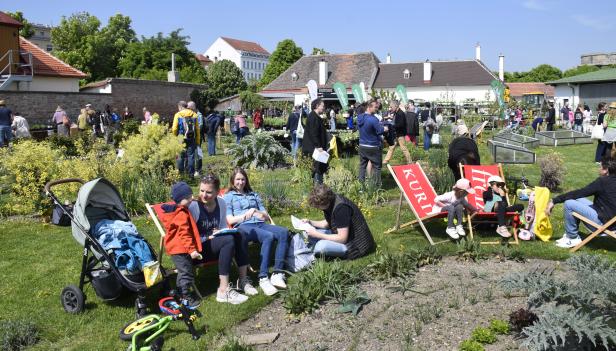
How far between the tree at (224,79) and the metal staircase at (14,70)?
42.3 metres

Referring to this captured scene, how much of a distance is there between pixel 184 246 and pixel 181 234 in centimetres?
12

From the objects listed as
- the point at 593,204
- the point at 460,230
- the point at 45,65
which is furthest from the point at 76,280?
the point at 45,65

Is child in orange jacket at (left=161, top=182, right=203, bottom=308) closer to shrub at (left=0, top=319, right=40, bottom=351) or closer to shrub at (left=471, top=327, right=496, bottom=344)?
shrub at (left=0, top=319, right=40, bottom=351)

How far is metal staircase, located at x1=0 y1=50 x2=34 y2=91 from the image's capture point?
26.1 metres

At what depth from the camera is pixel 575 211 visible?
22.4 ft

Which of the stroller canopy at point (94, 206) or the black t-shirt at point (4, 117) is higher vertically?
the black t-shirt at point (4, 117)

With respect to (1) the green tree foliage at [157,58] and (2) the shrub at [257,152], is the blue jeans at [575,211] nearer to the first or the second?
(2) the shrub at [257,152]

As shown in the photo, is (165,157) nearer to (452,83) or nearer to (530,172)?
(530,172)

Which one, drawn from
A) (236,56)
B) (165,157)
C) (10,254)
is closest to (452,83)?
(165,157)

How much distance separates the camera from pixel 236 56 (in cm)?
12975

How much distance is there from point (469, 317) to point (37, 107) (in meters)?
23.4

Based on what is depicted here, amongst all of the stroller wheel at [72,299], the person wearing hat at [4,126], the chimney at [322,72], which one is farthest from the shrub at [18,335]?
the chimney at [322,72]

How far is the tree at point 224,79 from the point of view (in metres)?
71.1

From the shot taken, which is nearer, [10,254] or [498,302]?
[498,302]
